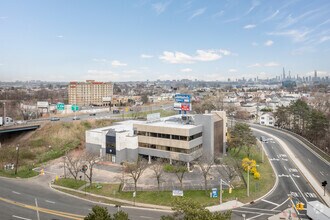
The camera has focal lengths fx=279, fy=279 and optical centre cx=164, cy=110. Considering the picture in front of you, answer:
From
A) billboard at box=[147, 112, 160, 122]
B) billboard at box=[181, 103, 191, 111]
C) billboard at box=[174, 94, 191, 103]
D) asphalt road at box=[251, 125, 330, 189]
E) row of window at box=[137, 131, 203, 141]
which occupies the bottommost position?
asphalt road at box=[251, 125, 330, 189]

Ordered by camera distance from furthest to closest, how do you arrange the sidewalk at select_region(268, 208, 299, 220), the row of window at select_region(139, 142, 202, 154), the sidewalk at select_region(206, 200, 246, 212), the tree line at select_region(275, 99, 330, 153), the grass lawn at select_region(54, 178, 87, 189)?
the tree line at select_region(275, 99, 330, 153)
the row of window at select_region(139, 142, 202, 154)
the grass lawn at select_region(54, 178, 87, 189)
the sidewalk at select_region(206, 200, 246, 212)
the sidewalk at select_region(268, 208, 299, 220)

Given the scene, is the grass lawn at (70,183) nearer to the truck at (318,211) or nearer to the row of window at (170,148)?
the row of window at (170,148)

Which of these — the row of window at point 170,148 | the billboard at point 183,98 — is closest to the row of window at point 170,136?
Result: the row of window at point 170,148

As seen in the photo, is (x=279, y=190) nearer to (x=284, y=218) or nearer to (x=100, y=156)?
(x=284, y=218)

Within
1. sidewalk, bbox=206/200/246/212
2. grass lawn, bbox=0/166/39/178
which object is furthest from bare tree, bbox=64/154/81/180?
sidewalk, bbox=206/200/246/212

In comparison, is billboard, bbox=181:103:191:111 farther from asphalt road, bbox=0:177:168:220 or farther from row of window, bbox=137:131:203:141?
asphalt road, bbox=0:177:168:220

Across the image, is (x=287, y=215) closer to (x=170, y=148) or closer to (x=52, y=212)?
(x=170, y=148)
